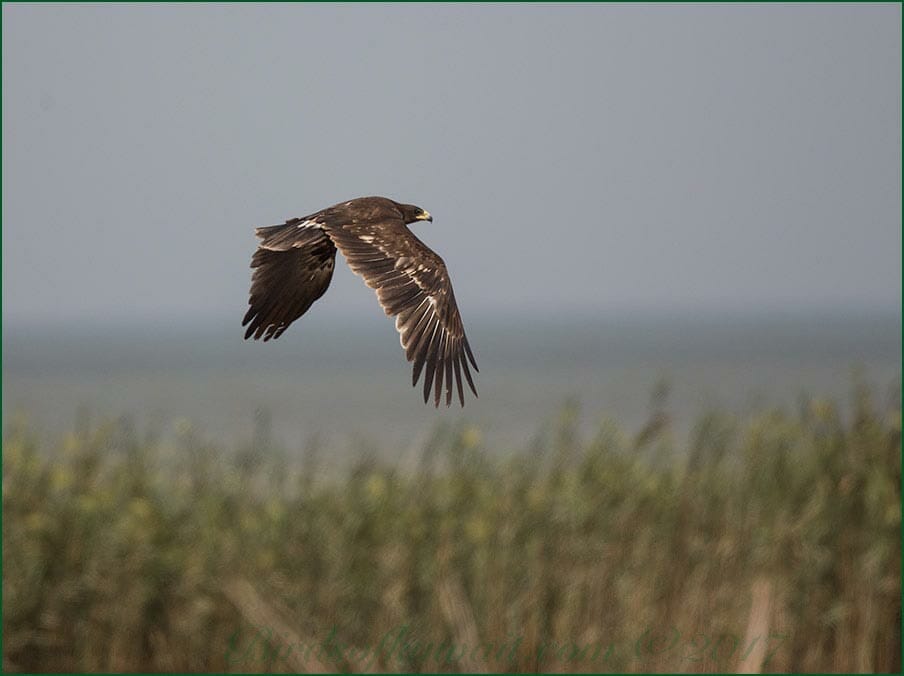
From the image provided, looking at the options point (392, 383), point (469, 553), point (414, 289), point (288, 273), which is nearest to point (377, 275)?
point (414, 289)

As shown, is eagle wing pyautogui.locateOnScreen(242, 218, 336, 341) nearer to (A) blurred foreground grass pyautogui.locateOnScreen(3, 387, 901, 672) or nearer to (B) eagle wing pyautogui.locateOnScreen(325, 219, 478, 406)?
(B) eagle wing pyautogui.locateOnScreen(325, 219, 478, 406)

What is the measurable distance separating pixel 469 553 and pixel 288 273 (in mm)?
6233

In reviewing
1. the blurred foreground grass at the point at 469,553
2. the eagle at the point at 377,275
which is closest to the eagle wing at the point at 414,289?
the eagle at the point at 377,275

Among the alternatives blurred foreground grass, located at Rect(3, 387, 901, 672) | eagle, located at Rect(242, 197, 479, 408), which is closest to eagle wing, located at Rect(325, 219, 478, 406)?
eagle, located at Rect(242, 197, 479, 408)

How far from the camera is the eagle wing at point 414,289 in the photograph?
4.19 meters

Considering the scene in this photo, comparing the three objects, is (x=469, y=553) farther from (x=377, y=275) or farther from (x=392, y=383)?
(x=392, y=383)

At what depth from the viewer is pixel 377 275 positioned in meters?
4.32

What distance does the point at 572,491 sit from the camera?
9961mm

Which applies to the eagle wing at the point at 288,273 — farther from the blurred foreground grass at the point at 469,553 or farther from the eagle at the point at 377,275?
the blurred foreground grass at the point at 469,553

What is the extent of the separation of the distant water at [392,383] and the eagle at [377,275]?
120mm

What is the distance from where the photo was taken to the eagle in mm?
3846

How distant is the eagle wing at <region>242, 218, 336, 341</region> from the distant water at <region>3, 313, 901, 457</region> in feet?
0.38

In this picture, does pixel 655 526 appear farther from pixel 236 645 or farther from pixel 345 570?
pixel 236 645

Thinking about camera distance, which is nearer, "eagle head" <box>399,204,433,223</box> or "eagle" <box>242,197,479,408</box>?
"eagle" <box>242,197,479,408</box>
